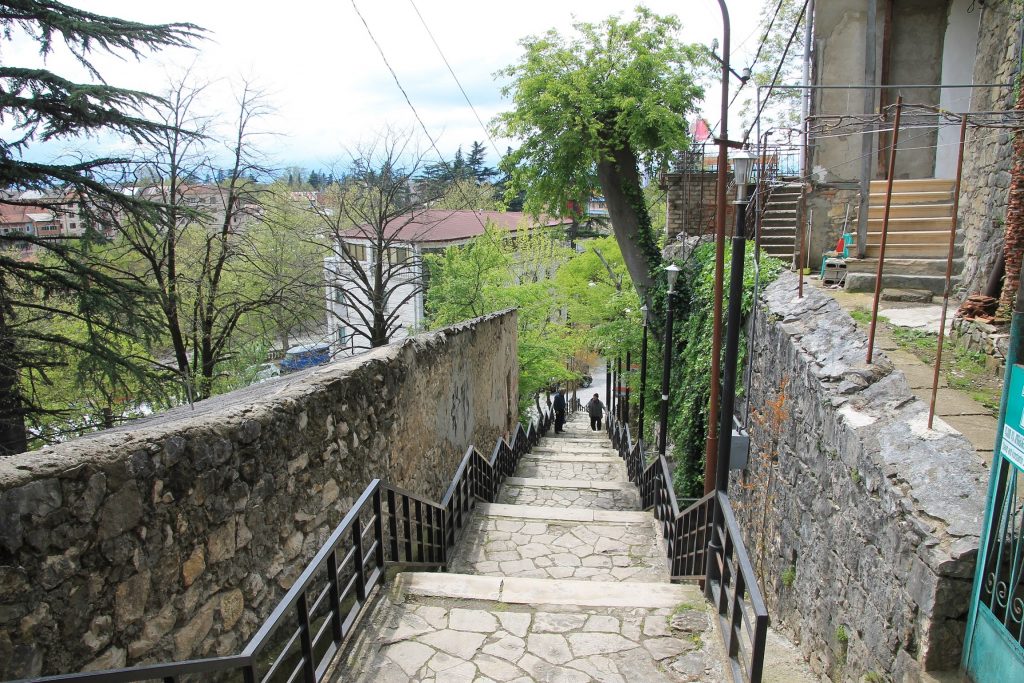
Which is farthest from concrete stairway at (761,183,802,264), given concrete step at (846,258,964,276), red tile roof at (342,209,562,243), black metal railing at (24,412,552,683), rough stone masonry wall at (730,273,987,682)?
red tile roof at (342,209,562,243)

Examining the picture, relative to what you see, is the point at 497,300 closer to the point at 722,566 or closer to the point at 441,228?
the point at 441,228

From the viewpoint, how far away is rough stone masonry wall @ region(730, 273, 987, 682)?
3287mm

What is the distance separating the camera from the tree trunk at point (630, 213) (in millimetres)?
14289

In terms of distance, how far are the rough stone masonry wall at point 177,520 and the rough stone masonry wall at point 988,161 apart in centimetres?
646

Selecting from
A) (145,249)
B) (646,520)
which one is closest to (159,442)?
(646,520)

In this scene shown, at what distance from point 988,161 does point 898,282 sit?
5.30ft

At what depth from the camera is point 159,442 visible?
279cm

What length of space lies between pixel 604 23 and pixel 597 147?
8.33 ft

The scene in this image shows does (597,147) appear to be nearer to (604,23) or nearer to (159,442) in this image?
(604,23)

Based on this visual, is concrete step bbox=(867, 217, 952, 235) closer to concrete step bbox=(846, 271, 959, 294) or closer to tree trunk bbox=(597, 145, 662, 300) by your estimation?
concrete step bbox=(846, 271, 959, 294)

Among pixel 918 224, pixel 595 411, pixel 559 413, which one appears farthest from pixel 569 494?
pixel 595 411

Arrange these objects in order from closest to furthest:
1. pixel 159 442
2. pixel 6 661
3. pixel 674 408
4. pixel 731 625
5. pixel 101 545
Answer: pixel 6 661, pixel 101 545, pixel 159 442, pixel 731 625, pixel 674 408

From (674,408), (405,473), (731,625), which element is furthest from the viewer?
(674,408)

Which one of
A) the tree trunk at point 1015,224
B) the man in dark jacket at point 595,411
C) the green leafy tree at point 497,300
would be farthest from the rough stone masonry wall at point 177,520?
the man in dark jacket at point 595,411
